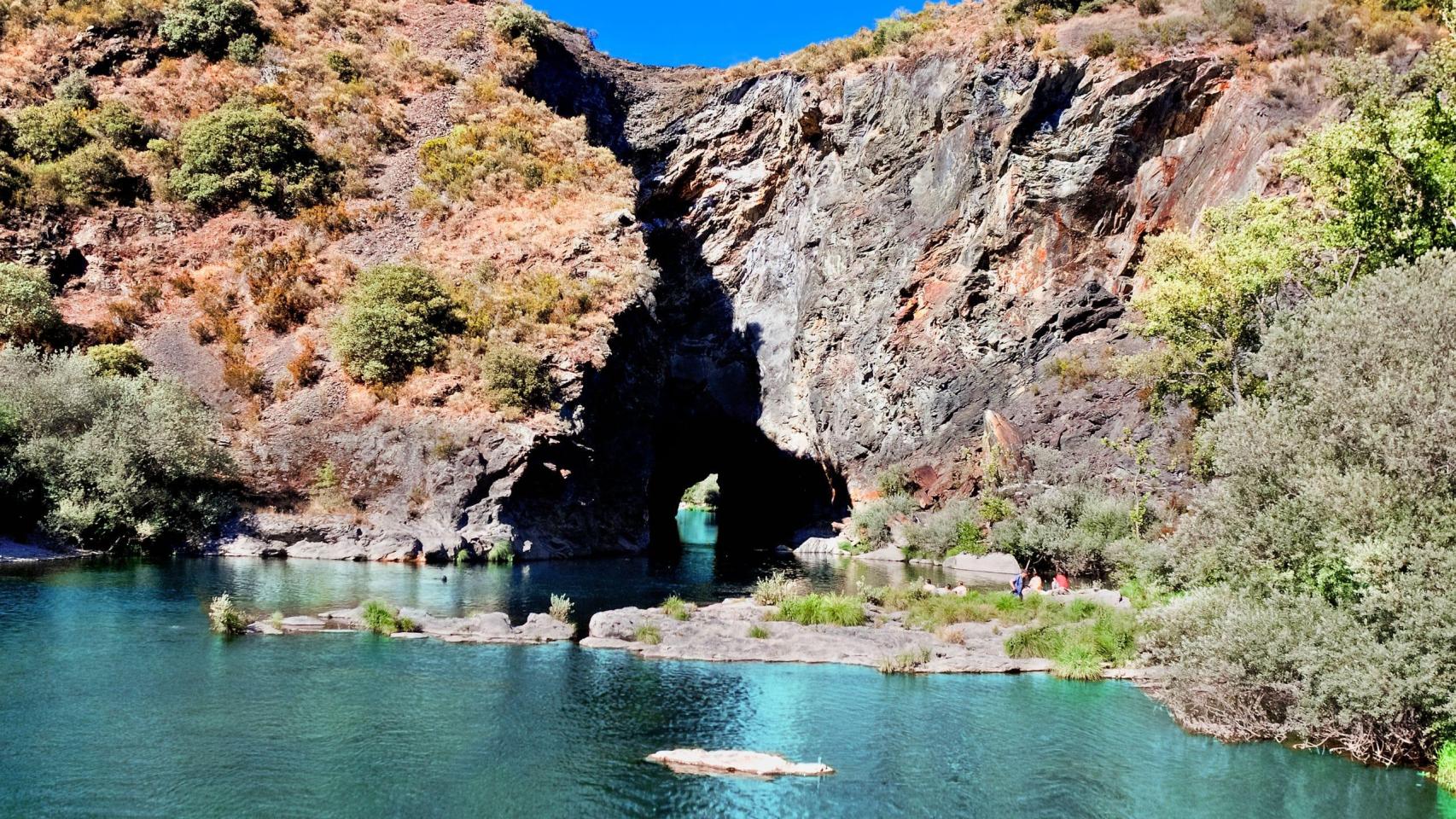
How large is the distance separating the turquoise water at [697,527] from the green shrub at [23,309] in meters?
38.4

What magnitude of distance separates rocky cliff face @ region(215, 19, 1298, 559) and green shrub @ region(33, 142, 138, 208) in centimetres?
2624

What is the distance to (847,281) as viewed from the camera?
5838cm

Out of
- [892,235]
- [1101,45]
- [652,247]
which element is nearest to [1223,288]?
[1101,45]

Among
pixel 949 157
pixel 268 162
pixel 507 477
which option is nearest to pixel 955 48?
pixel 949 157

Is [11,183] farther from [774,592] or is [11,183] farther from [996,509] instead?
[996,509]

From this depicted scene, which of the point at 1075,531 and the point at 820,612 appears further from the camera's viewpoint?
the point at 1075,531

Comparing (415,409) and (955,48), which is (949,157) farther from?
(415,409)

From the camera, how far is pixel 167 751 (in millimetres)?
13375

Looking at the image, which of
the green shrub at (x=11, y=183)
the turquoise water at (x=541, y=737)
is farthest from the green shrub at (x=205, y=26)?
the turquoise water at (x=541, y=737)

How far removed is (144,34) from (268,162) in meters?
17.2

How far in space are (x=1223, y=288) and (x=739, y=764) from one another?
2427cm

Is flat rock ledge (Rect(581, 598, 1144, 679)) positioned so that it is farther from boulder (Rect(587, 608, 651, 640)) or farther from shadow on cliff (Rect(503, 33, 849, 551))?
shadow on cliff (Rect(503, 33, 849, 551))

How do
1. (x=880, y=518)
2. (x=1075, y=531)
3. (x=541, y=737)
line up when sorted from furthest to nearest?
(x=880, y=518)
(x=1075, y=531)
(x=541, y=737)

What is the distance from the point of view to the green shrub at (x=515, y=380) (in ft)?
136
